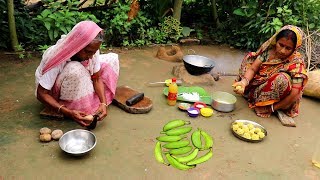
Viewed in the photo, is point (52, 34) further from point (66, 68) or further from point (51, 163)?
point (51, 163)

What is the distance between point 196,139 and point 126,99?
894 mm

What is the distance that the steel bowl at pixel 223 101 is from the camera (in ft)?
12.2

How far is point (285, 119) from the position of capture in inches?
144

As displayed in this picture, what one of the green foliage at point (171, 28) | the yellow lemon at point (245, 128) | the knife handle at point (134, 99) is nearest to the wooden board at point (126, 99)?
the knife handle at point (134, 99)

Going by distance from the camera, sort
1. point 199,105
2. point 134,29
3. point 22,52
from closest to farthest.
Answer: point 199,105
point 22,52
point 134,29

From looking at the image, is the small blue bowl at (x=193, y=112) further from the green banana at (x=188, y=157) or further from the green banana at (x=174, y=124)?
the green banana at (x=188, y=157)

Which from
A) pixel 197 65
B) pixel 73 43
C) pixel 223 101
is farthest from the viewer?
pixel 197 65

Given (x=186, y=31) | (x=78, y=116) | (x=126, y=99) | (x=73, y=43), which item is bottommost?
(x=126, y=99)

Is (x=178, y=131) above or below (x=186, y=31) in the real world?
below

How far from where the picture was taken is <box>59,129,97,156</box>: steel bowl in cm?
288

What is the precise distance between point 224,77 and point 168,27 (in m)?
1.41

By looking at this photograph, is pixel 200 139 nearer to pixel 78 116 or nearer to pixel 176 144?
pixel 176 144

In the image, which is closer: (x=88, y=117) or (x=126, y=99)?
(x=88, y=117)

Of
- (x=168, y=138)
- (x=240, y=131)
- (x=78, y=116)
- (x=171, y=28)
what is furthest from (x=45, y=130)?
(x=171, y=28)
